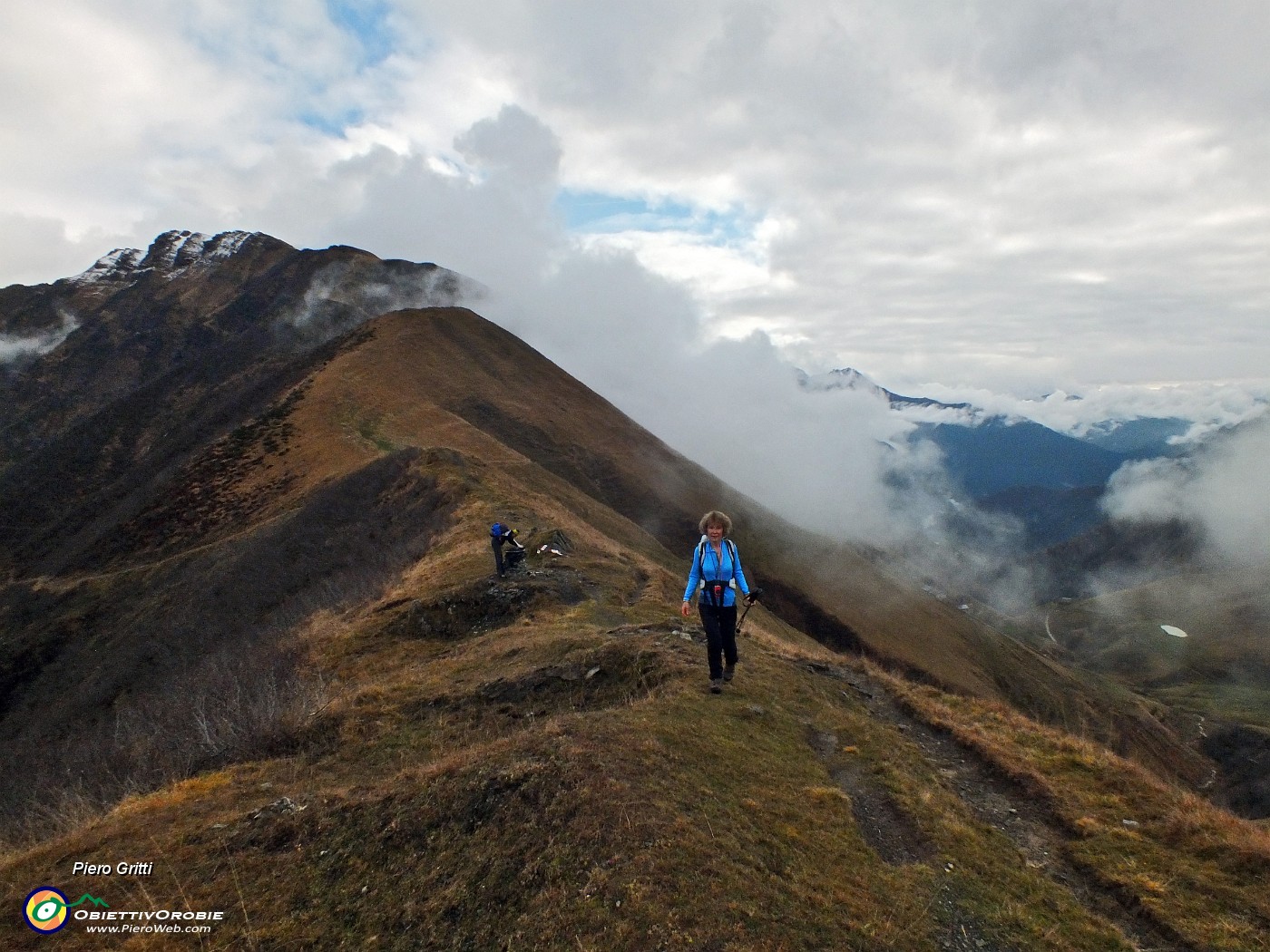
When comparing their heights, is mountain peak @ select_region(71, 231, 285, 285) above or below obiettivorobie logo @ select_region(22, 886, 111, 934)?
above

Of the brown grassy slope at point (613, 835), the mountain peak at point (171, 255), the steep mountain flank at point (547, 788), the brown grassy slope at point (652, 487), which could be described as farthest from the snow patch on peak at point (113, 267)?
Result: the brown grassy slope at point (613, 835)

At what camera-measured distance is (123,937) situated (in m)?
6.99

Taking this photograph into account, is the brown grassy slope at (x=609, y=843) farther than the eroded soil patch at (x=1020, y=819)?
No

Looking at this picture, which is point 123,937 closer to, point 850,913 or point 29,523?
point 850,913

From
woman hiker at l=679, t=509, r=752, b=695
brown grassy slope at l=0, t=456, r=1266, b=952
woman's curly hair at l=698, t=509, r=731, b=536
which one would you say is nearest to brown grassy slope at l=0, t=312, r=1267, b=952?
brown grassy slope at l=0, t=456, r=1266, b=952

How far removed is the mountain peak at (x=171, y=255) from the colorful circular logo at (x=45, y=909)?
202m

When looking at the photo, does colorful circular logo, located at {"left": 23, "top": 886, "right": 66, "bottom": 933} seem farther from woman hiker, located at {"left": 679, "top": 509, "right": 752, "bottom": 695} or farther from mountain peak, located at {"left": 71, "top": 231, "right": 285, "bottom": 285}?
mountain peak, located at {"left": 71, "top": 231, "right": 285, "bottom": 285}

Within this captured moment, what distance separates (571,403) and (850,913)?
105184mm

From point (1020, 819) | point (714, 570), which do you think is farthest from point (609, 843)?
point (1020, 819)

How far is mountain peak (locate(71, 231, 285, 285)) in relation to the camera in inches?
7067

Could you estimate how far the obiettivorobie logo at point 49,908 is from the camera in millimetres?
7254

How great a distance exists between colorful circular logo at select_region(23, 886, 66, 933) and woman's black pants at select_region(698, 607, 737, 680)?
9598 millimetres

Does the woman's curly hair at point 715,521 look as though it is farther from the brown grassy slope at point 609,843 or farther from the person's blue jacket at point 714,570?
the brown grassy slope at point 609,843

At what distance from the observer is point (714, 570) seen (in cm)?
1212
